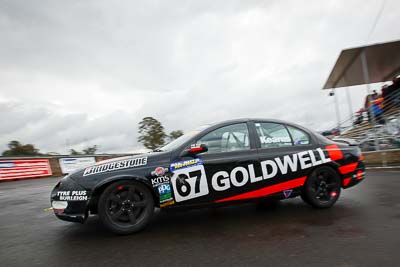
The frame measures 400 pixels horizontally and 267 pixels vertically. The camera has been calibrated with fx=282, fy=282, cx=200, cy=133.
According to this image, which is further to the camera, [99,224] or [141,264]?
[99,224]

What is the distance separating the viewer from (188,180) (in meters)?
3.89

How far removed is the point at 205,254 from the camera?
297 centimetres

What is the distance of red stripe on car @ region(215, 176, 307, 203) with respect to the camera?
413 centimetres

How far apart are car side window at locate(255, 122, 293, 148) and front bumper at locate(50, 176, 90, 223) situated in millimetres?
2658

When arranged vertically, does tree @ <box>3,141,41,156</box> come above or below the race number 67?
above

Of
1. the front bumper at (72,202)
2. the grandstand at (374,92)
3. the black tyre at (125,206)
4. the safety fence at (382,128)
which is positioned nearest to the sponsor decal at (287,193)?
the black tyre at (125,206)

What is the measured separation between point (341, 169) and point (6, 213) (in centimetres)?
644

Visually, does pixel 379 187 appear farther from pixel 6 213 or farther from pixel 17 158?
pixel 17 158

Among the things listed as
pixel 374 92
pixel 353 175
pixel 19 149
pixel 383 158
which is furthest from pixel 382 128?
pixel 19 149

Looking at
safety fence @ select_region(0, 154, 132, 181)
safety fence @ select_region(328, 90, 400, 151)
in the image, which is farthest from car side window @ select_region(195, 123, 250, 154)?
safety fence @ select_region(0, 154, 132, 181)

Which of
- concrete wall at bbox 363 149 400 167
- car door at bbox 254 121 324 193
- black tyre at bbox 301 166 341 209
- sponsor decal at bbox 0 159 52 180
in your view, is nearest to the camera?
car door at bbox 254 121 324 193

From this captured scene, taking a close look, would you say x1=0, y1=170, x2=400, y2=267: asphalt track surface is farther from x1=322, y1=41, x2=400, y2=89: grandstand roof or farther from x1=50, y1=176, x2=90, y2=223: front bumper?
x1=322, y1=41, x2=400, y2=89: grandstand roof

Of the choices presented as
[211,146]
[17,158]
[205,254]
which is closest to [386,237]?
[205,254]

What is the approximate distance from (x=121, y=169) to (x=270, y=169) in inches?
86.1
